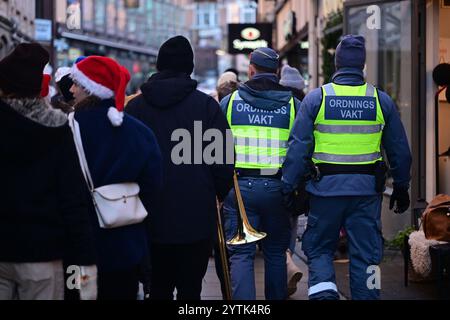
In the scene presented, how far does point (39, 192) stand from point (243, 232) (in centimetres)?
245

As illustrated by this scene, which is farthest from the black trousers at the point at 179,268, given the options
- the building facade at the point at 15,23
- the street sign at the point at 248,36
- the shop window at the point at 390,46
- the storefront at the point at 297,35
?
the building facade at the point at 15,23

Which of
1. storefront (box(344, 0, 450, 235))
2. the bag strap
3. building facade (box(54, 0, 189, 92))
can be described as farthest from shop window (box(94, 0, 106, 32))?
the bag strap

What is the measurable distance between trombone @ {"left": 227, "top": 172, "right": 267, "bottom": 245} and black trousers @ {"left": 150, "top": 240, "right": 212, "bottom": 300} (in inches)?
33.3

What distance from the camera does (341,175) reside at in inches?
242

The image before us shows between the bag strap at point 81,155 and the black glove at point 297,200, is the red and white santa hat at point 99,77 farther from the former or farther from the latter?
the black glove at point 297,200

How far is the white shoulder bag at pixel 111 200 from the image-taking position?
4.43m

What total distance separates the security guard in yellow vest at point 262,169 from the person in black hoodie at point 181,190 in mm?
933

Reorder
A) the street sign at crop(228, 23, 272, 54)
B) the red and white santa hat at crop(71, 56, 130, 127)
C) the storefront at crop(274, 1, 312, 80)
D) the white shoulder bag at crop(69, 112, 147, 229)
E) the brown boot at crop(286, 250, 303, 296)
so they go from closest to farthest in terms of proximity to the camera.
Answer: the white shoulder bag at crop(69, 112, 147, 229)
the red and white santa hat at crop(71, 56, 130, 127)
the brown boot at crop(286, 250, 303, 296)
the storefront at crop(274, 1, 312, 80)
the street sign at crop(228, 23, 272, 54)

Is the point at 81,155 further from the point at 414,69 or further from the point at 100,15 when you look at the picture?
the point at 100,15

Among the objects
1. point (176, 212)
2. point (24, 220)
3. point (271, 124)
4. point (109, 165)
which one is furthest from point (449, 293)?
point (24, 220)

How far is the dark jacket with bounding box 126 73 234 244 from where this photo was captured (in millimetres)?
5270

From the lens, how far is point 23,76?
13.8 ft

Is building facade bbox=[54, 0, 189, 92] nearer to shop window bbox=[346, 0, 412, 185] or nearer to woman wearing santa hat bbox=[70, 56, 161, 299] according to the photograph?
shop window bbox=[346, 0, 412, 185]

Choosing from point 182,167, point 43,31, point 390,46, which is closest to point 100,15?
point 43,31
